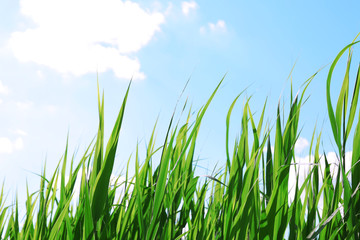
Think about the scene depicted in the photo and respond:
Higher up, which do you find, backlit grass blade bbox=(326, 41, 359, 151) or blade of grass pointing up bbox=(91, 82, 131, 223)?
backlit grass blade bbox=(326, 41, 359, 151)

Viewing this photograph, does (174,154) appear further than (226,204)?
Yes

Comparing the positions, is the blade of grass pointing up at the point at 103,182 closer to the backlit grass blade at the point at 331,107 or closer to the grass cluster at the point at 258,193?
the grass cluster at the point at 258,193

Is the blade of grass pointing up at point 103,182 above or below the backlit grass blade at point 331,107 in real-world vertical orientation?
below

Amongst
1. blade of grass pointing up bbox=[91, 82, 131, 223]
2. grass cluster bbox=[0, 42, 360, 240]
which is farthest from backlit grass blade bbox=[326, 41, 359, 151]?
blade of grass pointing up bbox=[91, 82, 131, 223]

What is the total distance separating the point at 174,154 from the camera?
4.18 feet

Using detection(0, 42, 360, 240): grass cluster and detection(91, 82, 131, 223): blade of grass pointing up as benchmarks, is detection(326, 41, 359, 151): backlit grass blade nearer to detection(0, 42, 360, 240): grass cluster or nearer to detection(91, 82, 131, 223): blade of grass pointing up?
detection(0, 42, 360, 240): grass cluster

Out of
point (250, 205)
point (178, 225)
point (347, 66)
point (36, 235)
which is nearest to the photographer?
point (250, 205)

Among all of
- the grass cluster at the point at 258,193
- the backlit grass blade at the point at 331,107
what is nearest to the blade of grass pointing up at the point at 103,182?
the grass cluster at the point at 258,193

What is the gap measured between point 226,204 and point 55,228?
462 mm

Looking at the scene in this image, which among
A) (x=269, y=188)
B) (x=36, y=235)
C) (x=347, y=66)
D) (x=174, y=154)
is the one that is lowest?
(x=36, y=235)

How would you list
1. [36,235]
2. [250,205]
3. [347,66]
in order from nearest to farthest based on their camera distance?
[250,205] → [347,66] → [36,235]

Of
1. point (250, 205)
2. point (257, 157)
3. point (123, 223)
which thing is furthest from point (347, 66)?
point (123, 223)

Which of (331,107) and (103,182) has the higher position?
(331,107)

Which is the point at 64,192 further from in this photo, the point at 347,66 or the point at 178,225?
the point at 347,66
